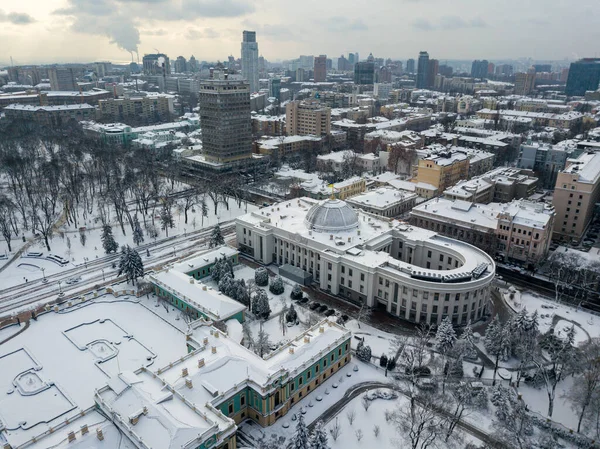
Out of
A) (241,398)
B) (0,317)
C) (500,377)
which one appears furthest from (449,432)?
(0,317)

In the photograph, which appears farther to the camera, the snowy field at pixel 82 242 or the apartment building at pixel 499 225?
the apartment building at pixel 499 225

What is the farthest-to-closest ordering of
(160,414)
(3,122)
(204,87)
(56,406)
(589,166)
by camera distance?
(3,122) → (204,87) → (589,166) → (56,406) → (160,414)

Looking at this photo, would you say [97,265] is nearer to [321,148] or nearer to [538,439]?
[538,439]

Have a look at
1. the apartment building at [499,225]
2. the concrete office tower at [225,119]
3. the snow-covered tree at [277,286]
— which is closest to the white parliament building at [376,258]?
the snow-covered tree at [277,286]

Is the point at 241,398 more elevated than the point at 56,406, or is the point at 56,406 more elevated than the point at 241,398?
the point at 241,398

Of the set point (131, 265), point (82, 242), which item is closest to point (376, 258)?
point (131, 265)

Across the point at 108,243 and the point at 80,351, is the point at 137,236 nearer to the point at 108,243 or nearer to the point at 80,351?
the point at 108,243

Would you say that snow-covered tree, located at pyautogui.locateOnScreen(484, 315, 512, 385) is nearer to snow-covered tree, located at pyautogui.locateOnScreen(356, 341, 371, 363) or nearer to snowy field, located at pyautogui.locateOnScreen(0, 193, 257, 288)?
snow-covered tree, located at pyautogui.locateOnScreen(356, 341, 371, 363)

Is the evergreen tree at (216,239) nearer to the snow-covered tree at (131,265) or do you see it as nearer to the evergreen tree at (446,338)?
the snow-covered tree at (131,265)
